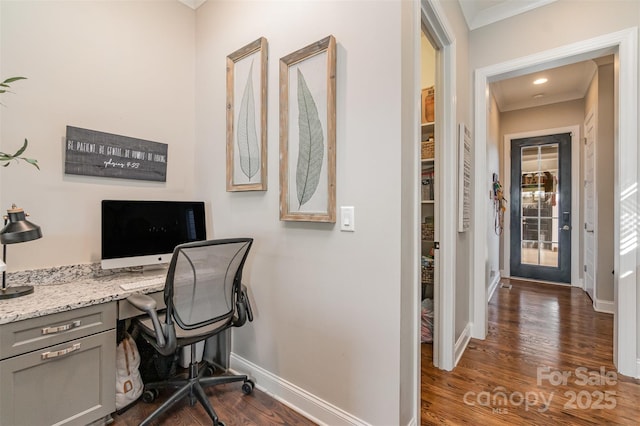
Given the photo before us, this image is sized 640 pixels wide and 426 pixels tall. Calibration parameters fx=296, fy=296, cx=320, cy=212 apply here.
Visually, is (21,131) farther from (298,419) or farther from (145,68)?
(298,419)

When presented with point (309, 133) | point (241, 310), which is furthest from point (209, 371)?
point (309, 133)

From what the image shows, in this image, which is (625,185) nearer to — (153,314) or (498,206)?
(498,206)

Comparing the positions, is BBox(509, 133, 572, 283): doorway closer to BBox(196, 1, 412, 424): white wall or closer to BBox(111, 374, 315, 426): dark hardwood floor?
BBox(196, 1, 412, 424): white wall

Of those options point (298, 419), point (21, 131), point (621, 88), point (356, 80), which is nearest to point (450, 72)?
point (356, 80)

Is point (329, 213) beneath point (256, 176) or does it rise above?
beneath

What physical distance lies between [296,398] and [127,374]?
102cm

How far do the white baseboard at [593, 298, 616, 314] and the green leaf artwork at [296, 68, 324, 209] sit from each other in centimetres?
390

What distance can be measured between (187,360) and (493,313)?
3211mm

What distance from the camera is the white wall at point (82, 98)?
1.74 meters

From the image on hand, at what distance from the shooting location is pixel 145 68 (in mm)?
2271

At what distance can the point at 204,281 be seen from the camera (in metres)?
1.61

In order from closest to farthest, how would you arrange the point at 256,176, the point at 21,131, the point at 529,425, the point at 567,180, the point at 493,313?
the point at 529,425
the point at 21,131
the point at 256,176
the point at 493,313
the point at 567,180

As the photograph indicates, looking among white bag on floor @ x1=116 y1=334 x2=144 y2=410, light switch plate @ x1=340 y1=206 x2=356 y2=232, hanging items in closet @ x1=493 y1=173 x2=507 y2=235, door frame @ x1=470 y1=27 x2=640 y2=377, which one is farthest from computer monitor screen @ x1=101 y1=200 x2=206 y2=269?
hanging items in closet @ x1=493 y1=173 x2=507 y2=235

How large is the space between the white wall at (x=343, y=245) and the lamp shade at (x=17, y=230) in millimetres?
1079
